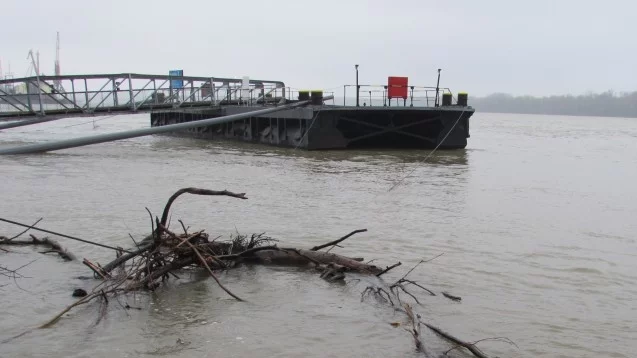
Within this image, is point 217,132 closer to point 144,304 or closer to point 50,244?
point 50,244

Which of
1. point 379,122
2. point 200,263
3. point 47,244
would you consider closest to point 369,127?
point 379,122

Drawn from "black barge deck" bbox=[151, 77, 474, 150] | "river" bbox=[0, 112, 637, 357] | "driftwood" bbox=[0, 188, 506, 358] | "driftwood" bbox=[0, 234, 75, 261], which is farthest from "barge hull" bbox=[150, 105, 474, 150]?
"driftwood" bbox=[0, 188, 506, 358]

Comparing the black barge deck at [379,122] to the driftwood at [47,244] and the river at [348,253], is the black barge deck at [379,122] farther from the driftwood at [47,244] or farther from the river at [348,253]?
the driftwood at [47,244]

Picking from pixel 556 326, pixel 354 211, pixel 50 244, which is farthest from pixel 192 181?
pixel 556 326

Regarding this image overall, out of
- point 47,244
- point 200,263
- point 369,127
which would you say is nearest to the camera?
point 200,263

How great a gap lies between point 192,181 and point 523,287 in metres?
11.1

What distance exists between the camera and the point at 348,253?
28.0 feet

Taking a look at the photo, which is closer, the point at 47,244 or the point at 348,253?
the point at 47,244

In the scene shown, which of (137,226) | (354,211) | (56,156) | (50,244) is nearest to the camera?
(50,244)

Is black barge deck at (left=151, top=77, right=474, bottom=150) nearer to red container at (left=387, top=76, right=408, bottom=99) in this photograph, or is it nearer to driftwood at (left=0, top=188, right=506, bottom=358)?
red container at (left=387, top=76, right=408, bottom=99)

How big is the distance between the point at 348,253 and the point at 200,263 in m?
2.36

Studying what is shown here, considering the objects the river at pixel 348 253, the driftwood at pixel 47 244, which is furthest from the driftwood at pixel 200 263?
the river at pixel 348 253

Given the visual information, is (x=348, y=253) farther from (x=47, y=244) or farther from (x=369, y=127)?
(x=369, y=127)

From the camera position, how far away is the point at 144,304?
622 centimetres
